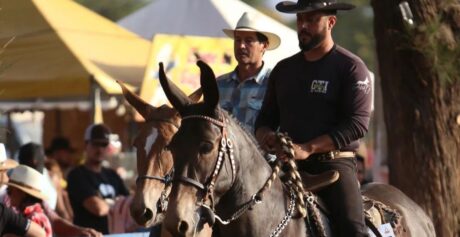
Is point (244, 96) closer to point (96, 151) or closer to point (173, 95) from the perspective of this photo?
point (173, 95)

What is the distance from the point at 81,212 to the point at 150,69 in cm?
190

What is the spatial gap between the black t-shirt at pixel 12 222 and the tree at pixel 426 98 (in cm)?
490

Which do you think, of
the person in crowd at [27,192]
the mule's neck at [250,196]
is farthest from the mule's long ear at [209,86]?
the person in crowd at [27,192]

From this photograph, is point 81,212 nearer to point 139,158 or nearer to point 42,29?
point 42,29

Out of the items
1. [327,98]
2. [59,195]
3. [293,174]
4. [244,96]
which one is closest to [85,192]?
[59,195]

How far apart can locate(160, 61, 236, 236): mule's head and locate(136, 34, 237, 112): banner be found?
6.48 m

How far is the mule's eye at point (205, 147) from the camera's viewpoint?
242 inches

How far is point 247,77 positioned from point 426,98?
11.1ft

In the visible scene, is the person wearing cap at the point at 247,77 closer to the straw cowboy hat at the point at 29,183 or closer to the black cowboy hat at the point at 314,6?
the black cowboy hat at the point at 314,6

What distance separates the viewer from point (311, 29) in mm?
7523

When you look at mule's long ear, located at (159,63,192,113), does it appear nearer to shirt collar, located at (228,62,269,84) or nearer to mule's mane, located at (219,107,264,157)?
mule's mane, located at (219,107,264,157)

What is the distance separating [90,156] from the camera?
41.4 ft

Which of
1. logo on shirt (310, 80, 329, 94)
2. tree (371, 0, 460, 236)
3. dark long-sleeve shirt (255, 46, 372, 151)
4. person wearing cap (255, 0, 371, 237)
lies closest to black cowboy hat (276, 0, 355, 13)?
person wearing cap (255, 0, 371, 237)

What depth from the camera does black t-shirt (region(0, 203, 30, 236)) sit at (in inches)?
328
